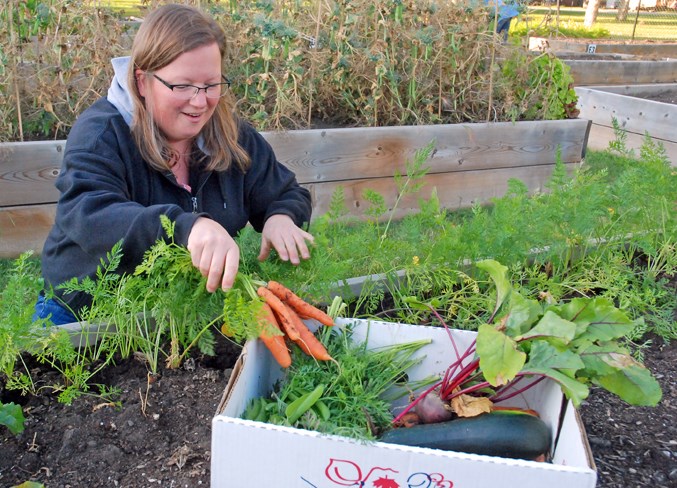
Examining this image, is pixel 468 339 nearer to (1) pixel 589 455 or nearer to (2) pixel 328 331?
(2) pixel 328 331

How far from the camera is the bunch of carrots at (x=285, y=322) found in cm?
162

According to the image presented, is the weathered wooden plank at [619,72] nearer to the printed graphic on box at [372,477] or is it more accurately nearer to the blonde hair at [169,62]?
the blonde hair at [169,62]

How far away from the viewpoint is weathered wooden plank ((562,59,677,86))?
8438 mm

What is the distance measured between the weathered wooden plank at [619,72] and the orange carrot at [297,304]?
735 cm

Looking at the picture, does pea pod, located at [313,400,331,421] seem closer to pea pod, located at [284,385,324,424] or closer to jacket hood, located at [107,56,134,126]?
pea pod, located at [284,385,324,424]

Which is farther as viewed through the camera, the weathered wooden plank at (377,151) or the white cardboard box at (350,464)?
the weathered wooden plank at (377,151)

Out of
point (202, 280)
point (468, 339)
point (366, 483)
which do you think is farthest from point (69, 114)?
point (366, 483)

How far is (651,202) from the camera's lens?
2777mm

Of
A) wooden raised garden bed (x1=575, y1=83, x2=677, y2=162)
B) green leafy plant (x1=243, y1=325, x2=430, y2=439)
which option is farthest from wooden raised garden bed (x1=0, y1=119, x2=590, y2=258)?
green leafy plant (x1=243, y1=325, x2=430, y2=439)

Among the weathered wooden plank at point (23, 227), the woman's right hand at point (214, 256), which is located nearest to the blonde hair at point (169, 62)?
the woman's right hand at point (214, 256)

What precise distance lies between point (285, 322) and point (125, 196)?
0.70 meters

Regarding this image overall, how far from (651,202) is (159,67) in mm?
2019

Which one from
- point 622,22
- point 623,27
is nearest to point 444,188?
point 623,27

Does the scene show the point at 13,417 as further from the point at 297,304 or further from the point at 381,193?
the point at 381,193
